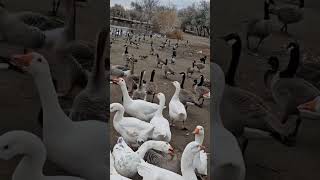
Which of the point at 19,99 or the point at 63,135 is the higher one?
the point at 19,99

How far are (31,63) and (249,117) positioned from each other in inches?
37.4

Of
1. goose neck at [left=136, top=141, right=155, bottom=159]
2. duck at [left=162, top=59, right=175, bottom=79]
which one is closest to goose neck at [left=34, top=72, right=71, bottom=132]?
goose neck at [left=136, top=141, right=155, bottom=159]

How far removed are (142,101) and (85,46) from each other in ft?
1.38

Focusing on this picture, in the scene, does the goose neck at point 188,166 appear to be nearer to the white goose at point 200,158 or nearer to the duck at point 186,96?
the white goose at point 200,158

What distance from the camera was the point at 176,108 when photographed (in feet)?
6.70

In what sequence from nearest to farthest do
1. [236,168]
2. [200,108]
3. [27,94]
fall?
[27,94] → [236,168] → [200,108]

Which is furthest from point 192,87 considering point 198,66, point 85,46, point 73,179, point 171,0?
point 73,179

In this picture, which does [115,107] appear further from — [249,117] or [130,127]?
[249,117]

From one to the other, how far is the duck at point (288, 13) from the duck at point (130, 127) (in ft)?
2.44

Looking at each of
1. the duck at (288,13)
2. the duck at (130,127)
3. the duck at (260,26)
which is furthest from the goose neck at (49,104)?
the duck at (288,13)

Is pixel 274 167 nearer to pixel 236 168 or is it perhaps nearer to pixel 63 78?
pixel 236 168

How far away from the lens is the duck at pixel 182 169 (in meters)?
1.93

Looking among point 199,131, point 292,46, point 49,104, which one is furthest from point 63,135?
point 292,46

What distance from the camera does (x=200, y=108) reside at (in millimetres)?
2033
